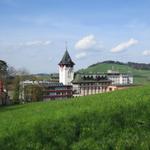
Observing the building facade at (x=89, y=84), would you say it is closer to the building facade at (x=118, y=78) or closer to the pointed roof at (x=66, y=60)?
the pointed roof at (x=66, y=60)

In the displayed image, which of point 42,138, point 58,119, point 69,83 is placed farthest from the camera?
point 69,83

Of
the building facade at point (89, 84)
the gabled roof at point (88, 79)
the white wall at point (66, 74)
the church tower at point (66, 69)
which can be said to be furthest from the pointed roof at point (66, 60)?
the building facade at point (89, 84)

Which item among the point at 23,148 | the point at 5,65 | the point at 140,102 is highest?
the point at 5,65

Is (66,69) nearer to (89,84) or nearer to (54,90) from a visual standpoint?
(89,84)

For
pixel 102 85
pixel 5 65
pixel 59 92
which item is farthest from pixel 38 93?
pixel 102 85

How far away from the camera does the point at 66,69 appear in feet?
433

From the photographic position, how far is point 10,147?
1125cm

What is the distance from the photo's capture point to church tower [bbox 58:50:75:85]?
13162cm

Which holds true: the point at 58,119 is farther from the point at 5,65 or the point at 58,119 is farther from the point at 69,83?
the point at 69,83

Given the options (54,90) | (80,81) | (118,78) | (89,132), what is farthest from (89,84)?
(89,132)

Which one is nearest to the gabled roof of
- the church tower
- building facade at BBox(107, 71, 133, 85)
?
the church tower

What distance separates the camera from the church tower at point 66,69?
13162cm

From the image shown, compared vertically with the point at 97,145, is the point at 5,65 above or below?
above

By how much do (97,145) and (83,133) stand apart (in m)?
1.27
